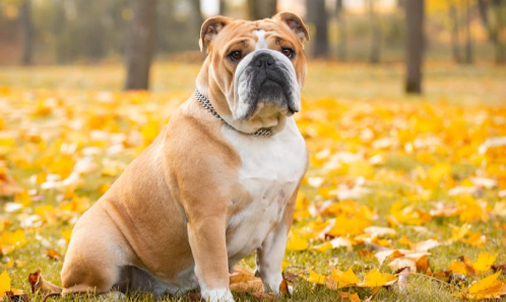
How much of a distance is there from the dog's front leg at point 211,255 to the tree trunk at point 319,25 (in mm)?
29497

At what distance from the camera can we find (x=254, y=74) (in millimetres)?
2771

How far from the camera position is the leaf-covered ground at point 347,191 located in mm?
3305

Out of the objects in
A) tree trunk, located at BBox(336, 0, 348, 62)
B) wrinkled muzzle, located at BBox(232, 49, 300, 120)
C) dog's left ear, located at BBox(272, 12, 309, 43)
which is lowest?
tree trunk, located at BBox(336, 0, 348, 62)

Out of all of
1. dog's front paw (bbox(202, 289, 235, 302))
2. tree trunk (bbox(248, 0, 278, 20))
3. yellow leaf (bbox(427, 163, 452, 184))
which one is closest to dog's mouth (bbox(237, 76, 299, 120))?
dog's front paw (bbox(202, 289, 235, 302))

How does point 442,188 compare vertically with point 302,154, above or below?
below

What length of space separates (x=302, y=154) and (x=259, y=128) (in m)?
0.28

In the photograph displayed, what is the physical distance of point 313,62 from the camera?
93.8ft

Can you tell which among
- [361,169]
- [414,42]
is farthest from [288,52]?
[414,42]

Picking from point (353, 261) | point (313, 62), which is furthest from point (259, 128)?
point (313, 62)

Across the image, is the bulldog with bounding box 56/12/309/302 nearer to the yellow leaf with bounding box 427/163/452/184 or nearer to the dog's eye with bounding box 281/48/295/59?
the dog's eye with bounding box 281/48/295/59

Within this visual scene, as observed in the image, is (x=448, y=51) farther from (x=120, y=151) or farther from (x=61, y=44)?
(x=120, y=151)

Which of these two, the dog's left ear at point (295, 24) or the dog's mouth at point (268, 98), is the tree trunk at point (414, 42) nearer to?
the dog's left ear at point (295, 24)

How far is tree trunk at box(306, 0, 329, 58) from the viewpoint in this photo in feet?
103

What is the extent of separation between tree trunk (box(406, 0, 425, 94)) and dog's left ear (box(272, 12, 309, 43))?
39.9 ft
